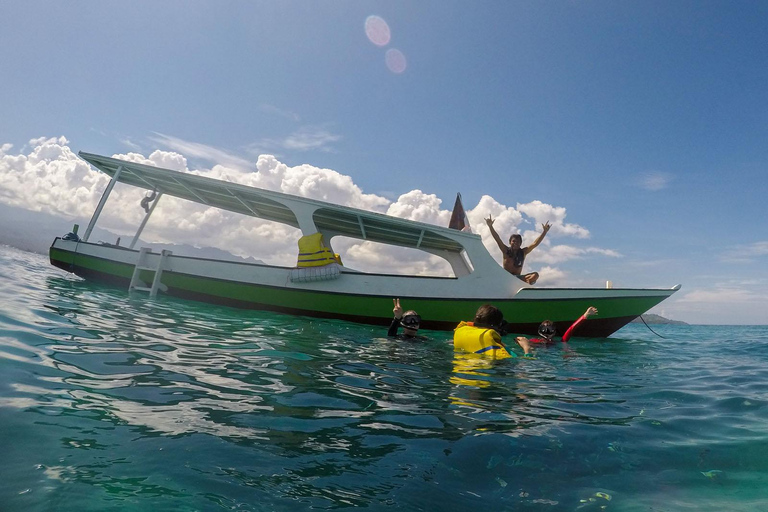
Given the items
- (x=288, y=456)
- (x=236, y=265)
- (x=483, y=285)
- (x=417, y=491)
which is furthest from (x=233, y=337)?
(x=483, y=285)

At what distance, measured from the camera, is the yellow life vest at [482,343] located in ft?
16.9

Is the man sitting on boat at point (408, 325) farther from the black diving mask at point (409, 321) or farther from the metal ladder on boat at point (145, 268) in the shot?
the metal ladder on boat at point (145, 268)

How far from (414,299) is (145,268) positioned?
7.64m

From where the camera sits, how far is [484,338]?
17.1ft

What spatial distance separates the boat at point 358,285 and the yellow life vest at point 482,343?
469 centimetres

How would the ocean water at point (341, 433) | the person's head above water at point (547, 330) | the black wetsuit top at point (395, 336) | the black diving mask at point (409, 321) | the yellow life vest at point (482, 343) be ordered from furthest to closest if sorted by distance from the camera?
the person's head above water at point (547, 330)
the black wetsuit top at point (395, 336)
the black diving mask at point (409, 321)
the yellow life vest at point (482, 343)
the ocean water at point (341, 433)

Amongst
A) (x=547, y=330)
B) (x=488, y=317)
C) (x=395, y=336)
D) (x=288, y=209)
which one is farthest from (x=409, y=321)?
(x=288, y=209)

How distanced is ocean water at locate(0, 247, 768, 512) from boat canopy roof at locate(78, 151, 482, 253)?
598 centimetres

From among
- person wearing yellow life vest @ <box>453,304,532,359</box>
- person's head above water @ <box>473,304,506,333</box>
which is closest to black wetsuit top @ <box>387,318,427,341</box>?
person wearing yellow life vest @ <box>453,304,532,359</box>

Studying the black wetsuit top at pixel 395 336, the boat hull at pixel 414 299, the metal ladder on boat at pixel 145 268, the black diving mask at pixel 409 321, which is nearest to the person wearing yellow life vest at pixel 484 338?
the black diving mask at pixel 409 321

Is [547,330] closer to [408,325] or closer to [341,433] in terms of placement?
[408,325]

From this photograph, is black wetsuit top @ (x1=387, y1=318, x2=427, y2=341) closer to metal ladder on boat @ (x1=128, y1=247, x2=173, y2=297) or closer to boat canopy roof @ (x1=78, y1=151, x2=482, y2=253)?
boat canopy roof @ (x1=78, y1=151, x2=482, y2=253)

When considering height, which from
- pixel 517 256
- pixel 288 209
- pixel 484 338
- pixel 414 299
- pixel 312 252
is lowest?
pixel 484 338

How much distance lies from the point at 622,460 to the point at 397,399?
62.6 inches
